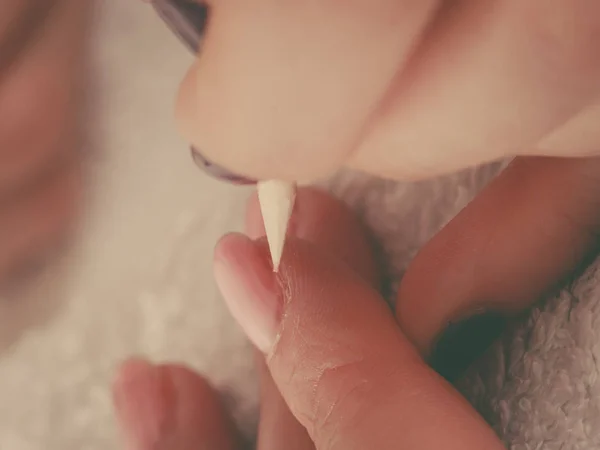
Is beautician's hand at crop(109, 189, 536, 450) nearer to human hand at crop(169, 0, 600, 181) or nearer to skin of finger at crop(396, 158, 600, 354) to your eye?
skin of finger at crop(396, 158, 600, 354)

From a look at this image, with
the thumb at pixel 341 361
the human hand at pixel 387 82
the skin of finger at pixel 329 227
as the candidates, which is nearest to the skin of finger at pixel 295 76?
the human hand at pixel 387 82

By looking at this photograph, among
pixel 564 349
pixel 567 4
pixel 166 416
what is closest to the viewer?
pixel 567 4

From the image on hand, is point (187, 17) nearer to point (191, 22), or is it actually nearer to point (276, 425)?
point (191, 22)

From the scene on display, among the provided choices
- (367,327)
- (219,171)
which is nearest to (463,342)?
(367,327)

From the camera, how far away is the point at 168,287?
1.47 ft

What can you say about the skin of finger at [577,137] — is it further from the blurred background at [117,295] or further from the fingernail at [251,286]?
the blurred background at [117,295]

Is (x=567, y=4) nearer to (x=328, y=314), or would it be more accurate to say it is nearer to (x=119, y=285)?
(x=328, y=314)

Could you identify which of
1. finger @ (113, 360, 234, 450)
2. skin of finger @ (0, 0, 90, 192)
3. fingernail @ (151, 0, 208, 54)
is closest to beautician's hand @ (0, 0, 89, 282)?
skin of finger @ (0, 0, 90, 192)

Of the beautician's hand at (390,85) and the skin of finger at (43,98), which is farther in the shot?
the skin of finger at (43,98)

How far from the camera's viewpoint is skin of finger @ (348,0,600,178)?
0.43ft

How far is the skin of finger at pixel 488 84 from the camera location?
131 millimetres

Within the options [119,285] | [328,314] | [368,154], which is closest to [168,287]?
[119,285]

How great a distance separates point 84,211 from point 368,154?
0.32 meters

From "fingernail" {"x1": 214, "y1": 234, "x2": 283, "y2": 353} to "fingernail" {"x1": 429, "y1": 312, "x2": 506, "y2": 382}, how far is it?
7 centimetres
